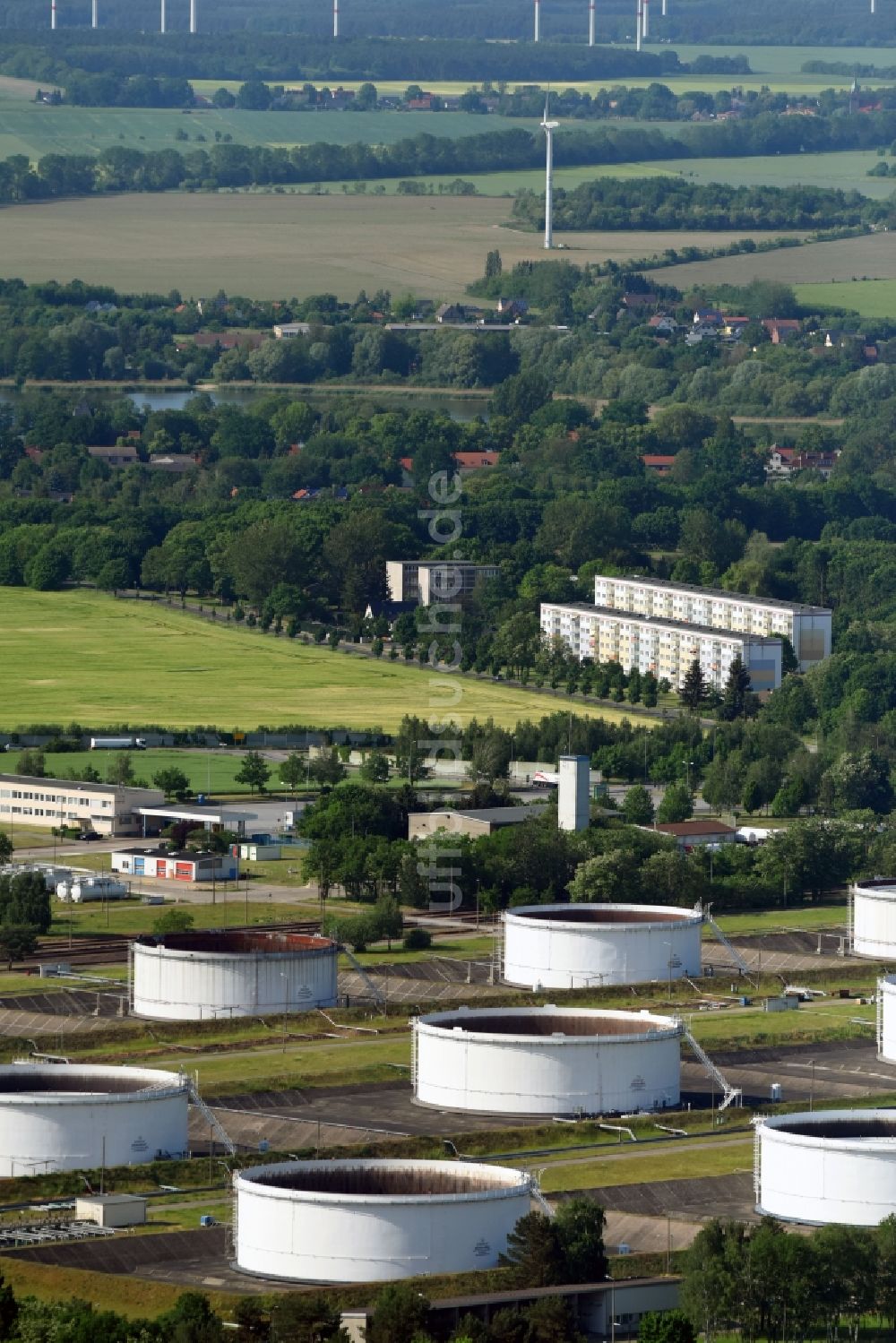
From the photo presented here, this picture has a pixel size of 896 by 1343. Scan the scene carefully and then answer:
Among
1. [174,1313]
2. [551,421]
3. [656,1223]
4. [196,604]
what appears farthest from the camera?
[551,421]

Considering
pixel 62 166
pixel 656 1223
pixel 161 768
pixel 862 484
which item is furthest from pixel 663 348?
pixel 656 1223

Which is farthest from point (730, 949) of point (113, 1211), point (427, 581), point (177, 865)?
point (427, 581)

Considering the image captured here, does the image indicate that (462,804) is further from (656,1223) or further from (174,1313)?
(174,1313)

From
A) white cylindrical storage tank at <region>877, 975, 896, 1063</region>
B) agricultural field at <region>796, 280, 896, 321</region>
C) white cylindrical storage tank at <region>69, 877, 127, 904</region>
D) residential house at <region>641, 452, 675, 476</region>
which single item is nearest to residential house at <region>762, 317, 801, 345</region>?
agricultural field at <region>796, 280, 896, 321</region>

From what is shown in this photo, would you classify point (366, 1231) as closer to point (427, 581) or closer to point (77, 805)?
point (77, 805)

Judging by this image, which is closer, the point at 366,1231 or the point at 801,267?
the point at 366,1231

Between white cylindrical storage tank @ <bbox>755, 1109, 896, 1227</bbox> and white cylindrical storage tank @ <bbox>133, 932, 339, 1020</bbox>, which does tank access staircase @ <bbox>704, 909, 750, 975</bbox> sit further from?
white cylindrical storage tank @ <bbox>755, 1109, 896, 1227</bbox>
